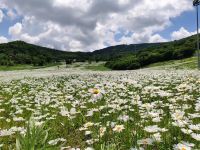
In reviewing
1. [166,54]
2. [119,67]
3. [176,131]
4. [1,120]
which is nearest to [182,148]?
[176,131]

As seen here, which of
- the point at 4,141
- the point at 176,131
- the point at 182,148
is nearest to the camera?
the point at 182,148

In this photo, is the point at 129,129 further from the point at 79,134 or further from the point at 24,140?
the point at 24,140

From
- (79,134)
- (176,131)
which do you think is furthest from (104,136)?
(79,134)

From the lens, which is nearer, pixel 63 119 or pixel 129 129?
pixel 129 129

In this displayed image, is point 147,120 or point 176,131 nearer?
point 176,131

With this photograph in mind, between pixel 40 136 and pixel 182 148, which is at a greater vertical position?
pixel 40 136

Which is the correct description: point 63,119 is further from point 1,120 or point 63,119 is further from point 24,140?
point 24,140

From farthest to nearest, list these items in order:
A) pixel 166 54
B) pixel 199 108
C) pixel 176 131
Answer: pixel 166 54, pixel 199 108, pixel 176 131

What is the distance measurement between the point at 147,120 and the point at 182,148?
11.9 ft

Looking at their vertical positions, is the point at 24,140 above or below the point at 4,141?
above

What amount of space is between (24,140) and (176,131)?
175 inches

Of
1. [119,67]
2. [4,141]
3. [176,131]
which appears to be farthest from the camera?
[119,67]

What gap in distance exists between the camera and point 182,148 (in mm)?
4504

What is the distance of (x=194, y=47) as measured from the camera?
142m
